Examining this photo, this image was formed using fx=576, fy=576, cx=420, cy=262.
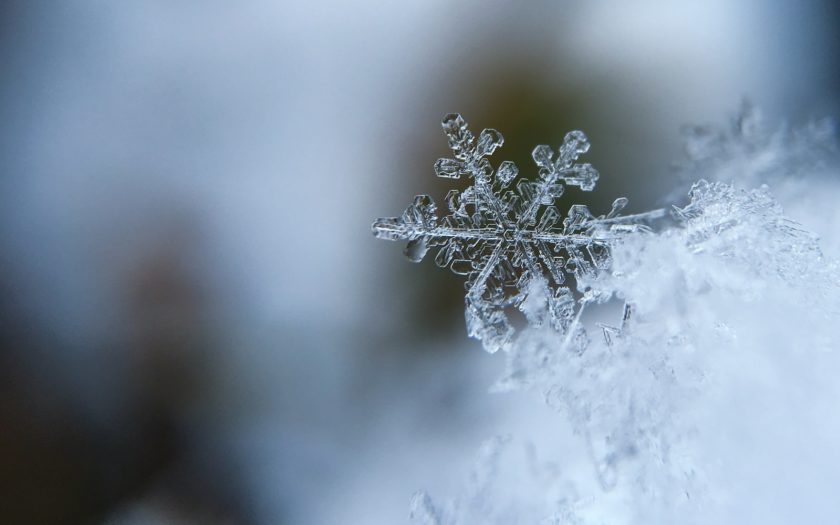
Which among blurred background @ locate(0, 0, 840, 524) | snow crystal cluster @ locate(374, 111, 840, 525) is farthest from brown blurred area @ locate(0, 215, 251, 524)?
snow crystal cluster @ locate(374, 111, 840, 525)

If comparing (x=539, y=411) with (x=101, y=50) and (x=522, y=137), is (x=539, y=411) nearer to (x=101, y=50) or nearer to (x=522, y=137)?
(x=522, y=137)

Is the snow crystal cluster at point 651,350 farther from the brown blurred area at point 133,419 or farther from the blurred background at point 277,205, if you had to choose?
the brown blurred area at point 133,419

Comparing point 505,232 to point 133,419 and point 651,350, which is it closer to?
point 651,350

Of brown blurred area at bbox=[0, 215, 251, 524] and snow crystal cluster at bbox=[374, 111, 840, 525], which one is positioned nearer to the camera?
A: snow crystal cluster at bbox=[374, 111, 840, 525]

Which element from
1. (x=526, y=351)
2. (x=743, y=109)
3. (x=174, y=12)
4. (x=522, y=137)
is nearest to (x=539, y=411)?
(x=526, y=351)

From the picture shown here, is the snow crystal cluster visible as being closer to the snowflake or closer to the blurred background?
the snowflake

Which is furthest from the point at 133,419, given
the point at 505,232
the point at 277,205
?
the point at 505,232

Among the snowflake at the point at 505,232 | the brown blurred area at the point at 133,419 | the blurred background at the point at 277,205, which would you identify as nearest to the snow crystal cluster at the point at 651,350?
the snowflake at the point at 505,232
